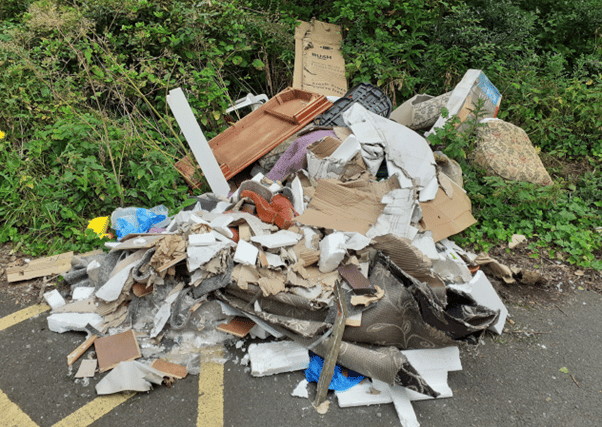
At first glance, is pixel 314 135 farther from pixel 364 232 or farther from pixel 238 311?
pixel 238 311

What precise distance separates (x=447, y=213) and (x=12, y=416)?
3.49m

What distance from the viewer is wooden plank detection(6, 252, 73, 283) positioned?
3252 millimetres

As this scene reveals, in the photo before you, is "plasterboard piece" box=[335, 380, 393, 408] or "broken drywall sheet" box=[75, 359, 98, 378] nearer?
"plasterboard piece" box=[335, 380, 393, 408]

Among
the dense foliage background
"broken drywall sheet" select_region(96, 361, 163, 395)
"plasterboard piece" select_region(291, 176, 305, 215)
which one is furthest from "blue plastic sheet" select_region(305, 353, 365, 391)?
the dense foliage background

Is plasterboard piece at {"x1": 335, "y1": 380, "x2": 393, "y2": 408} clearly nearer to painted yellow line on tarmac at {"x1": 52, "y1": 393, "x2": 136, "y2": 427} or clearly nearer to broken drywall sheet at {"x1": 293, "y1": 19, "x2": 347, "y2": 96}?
painted yellow line on tarmac at {"x1": 52, "y1": 393, "x2": 136, "y2": 427}

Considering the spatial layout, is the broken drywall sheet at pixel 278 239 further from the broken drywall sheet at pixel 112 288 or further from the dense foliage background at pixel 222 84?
the dense foliage background at pixel 222 84

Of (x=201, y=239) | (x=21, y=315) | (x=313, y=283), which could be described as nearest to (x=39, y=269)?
(x=21, y=315)

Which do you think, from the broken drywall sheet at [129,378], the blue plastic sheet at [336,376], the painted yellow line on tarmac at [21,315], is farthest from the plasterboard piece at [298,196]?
the painted yellow line on tarmac at [21,315]

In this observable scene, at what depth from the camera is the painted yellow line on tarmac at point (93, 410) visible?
2234 millimetres

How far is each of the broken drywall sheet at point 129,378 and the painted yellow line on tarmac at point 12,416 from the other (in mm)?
374

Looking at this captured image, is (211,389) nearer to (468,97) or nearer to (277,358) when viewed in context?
(277,358)

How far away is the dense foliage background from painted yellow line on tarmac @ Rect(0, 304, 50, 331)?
658mm

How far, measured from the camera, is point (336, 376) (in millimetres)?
2490

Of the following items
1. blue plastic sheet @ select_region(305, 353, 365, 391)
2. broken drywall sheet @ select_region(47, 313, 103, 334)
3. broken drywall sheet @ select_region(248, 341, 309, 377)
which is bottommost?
blue plastic sheet @ select_region(305, 353, 365, 391)
